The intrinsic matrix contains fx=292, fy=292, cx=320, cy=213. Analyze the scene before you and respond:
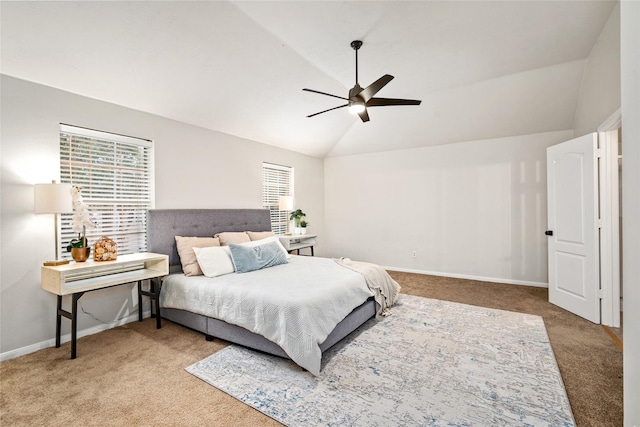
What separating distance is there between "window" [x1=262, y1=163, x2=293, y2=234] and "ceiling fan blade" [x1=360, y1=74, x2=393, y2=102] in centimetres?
286

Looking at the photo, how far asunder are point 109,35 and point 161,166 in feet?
4.90

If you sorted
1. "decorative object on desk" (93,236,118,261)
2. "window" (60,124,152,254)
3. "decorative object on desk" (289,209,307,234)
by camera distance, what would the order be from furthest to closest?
1. "decorative object on desk" (289,209,307,234)
2. "window" (60,124,152,254)
3. "decorative object on desk" (93,236,118,261)

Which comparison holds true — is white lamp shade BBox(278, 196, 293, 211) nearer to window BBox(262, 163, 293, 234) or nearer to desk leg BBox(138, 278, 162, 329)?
window BBox(262, 163, 293, 234)

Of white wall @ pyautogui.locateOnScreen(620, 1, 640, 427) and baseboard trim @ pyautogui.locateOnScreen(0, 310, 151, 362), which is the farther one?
baseboard trim @ pyautogui.locateOnScreen(0, 310, 151, 362)

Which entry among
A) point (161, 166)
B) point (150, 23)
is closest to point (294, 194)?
point (161, 166)

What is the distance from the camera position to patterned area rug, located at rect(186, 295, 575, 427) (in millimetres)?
1832

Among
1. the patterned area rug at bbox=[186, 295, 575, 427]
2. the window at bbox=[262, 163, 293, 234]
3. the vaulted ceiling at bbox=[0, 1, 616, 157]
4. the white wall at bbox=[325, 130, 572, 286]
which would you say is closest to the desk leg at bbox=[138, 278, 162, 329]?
the patterned area rug at bbox=[186, 295, 575, 427]

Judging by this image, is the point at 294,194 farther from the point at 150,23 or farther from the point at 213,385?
the point at 213,385

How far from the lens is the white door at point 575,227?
3346mm

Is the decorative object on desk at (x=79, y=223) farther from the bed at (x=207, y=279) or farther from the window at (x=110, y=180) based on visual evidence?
the bed at (x=207, y=279)

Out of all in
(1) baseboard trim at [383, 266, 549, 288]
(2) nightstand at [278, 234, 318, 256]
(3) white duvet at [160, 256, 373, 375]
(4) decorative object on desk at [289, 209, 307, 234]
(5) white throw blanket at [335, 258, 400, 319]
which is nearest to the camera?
(3) white duvet at [160, 256, 373, 375]

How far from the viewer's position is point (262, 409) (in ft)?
6.22

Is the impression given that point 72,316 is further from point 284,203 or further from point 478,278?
point 478,278

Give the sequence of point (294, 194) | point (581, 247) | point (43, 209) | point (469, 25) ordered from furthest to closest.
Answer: point (294, 194) → point (581, 247) → point (469, 25) → point (43, 209)
